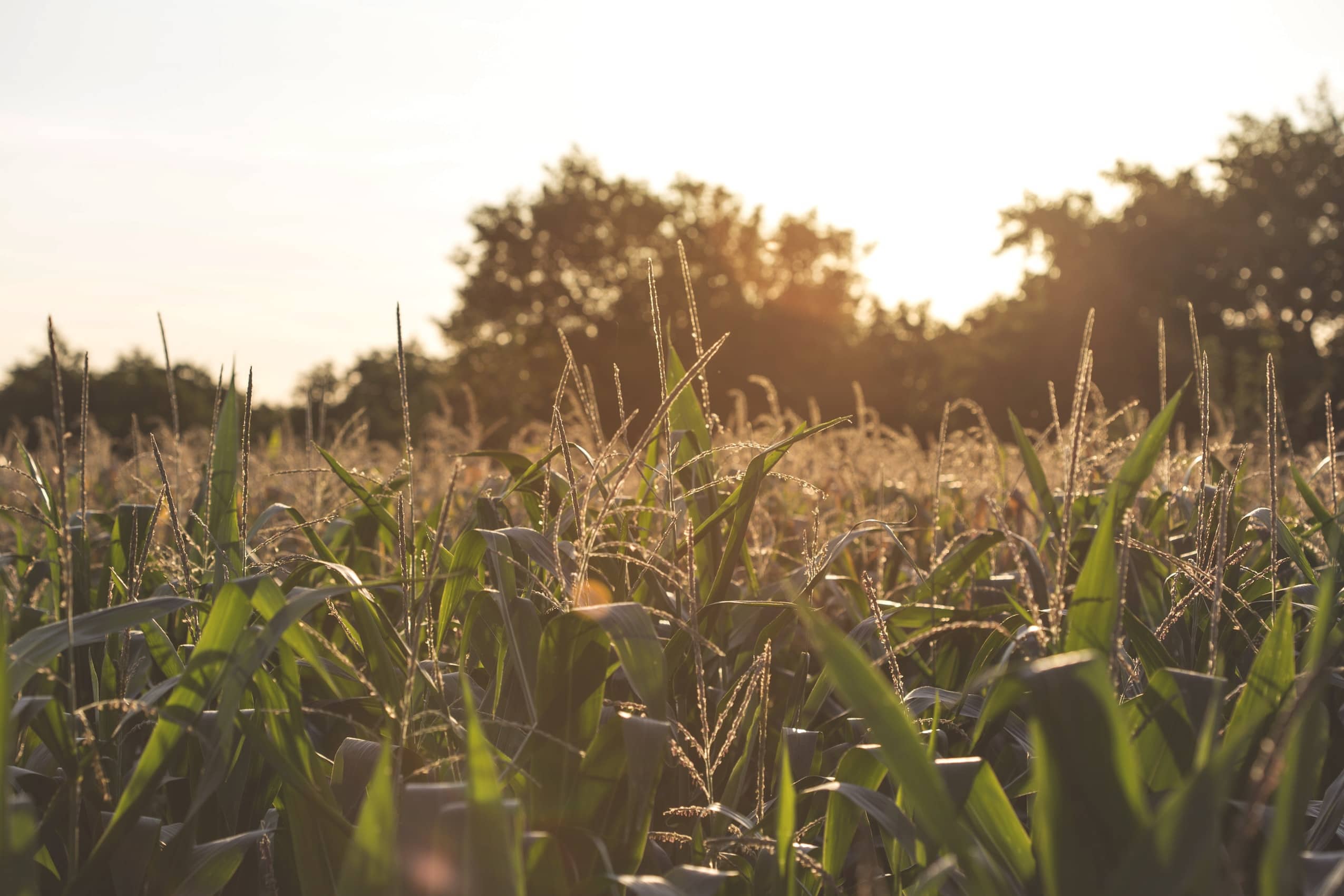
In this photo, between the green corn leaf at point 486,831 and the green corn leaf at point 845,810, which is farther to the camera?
the green corn leaf at point 845,810

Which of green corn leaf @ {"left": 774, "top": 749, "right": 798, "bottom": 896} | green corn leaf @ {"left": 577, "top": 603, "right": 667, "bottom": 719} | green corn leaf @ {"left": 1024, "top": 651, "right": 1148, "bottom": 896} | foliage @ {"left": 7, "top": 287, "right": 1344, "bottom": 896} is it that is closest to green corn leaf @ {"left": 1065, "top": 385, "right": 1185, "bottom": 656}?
foliage @ {"left": 7, "top": 287, "right": 1344, "bottom": 896}

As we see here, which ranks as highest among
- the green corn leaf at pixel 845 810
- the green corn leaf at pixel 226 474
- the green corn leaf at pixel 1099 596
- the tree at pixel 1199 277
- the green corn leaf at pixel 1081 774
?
the tree at pixel 1199 277

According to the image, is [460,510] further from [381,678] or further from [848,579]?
[381,678]

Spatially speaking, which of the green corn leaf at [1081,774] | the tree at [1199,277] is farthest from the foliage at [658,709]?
the tree at [1199,277]

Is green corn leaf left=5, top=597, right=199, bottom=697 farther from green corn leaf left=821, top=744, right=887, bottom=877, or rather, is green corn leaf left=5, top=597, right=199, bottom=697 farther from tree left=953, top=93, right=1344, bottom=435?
tree left=953, top=93, right=1344, bottom=435

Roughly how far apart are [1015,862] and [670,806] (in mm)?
613

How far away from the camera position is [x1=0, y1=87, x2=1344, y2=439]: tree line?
84.5 feet

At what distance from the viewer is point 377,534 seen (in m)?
2.55

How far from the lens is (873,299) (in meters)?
32.0

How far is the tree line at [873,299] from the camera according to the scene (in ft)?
84.5

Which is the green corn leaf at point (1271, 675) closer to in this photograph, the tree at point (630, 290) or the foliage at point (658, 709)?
the foliage at point (658, 709)

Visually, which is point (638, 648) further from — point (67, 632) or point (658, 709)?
point (67, 632)

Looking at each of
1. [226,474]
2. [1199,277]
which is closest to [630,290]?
[1199,277]

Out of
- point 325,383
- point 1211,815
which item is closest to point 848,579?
point 1211,815
